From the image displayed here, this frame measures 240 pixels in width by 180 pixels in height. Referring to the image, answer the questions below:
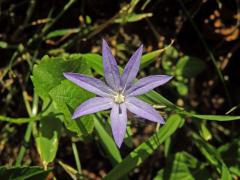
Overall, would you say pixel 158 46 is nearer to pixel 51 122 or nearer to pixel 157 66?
pixel 157 66

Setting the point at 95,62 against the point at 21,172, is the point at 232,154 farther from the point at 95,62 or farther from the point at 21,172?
the point at 21,172

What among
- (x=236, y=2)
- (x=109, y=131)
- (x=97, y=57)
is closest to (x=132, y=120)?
(x=109, y=131)

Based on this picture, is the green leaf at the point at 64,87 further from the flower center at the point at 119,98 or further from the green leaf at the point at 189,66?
the green leaf at the point at 189,66

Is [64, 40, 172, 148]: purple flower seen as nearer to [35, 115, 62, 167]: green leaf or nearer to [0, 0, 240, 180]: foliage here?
[0, 0, 240, 180]: foliage

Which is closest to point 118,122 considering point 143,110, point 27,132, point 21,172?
point 143,110

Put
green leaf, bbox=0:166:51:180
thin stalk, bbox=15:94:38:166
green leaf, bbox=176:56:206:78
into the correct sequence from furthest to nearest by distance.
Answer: green leaf, bbox=176:56:206:78 < thin stalk, bbox=15:94:38:166 < green leaf, bbox=0:166:51:180

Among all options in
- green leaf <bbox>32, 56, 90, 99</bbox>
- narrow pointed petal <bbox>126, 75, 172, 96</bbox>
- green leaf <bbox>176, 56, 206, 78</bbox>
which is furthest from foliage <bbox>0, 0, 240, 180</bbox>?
narrow pointed petal <bbox>126, 75, 172, 96</bbox>

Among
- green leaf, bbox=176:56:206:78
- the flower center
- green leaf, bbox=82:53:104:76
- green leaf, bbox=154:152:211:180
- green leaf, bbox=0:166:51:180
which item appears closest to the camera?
the flower center
